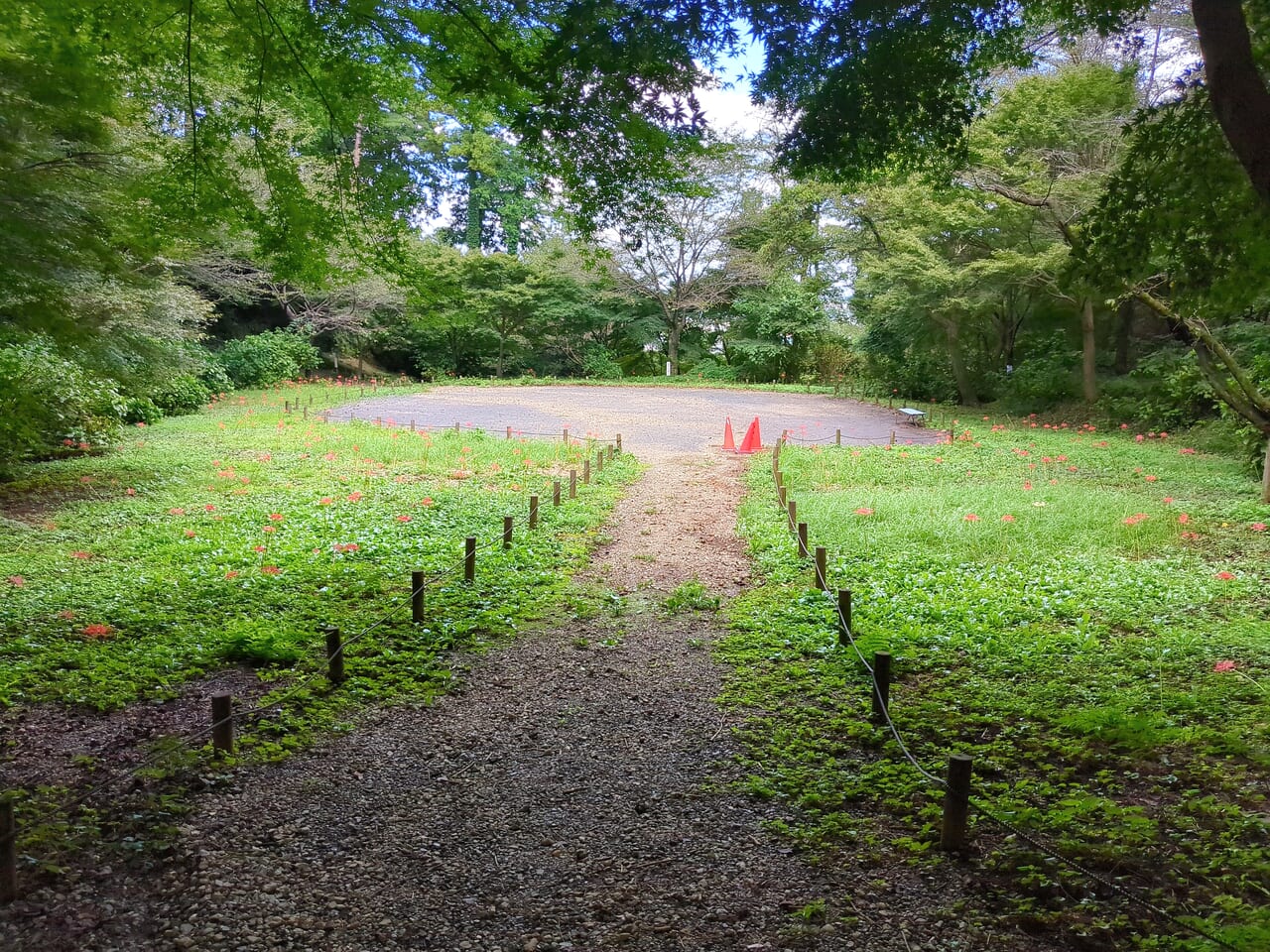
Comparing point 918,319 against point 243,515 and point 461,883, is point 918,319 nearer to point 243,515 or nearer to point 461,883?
point 243,515

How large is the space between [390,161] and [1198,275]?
22.8 ft

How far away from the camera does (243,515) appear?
33.0ft

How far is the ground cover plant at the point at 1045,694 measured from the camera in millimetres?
3350

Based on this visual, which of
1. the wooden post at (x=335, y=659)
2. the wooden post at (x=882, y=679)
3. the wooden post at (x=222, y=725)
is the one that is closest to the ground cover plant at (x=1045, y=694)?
the wooden post at (x=882, y=679)

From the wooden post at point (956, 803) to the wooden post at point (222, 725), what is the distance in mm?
3712

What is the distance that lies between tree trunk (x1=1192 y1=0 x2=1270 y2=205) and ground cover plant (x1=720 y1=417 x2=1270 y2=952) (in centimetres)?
302

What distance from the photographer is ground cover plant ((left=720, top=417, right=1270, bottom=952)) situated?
3.35 m

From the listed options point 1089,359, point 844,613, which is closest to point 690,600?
point 844,613

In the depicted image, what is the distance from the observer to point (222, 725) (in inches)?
174

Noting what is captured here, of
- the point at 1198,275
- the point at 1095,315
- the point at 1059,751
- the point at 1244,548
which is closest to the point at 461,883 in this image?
the point at 1059,751

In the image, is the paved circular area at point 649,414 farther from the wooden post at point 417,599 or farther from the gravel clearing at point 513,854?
the gravel clearing at point 513,854

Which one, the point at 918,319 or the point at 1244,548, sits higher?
the point at 918,319

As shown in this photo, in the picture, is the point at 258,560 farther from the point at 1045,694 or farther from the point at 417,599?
the point at 1045,694

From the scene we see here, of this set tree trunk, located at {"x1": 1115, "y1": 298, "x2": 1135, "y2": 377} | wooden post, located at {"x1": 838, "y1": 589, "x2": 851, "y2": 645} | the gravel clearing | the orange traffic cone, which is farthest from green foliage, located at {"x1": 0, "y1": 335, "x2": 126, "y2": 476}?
tree trunk, located at {"x1": 1115, "y1": 298, "x2": 1135, "y2": 377}
